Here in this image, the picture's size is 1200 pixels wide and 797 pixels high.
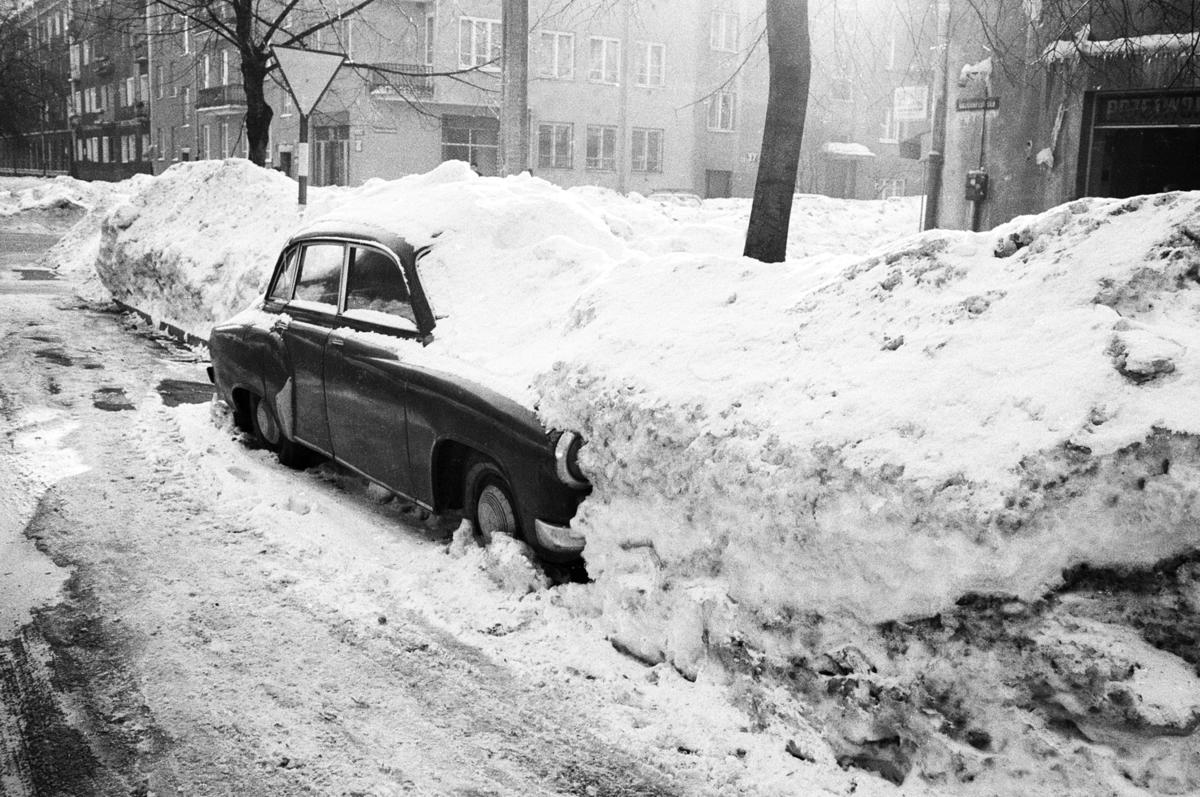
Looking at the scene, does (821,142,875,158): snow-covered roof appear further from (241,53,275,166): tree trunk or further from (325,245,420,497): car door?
(325,245,420,497): car door

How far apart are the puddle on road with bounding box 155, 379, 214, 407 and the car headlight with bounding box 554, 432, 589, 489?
18.0 feet

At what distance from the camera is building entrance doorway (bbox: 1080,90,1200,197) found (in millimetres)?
13641

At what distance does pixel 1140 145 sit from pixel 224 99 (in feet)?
136

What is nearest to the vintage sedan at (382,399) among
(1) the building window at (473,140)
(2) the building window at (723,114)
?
(1) the building window at (473,140)

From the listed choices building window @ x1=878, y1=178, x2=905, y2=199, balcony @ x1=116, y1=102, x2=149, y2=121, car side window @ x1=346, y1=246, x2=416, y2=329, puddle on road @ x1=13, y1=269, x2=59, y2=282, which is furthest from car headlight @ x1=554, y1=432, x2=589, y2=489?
balcony @ x1=116, y1=102, x2=149, y2=121

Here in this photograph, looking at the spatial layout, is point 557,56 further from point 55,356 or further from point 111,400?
point 111,400

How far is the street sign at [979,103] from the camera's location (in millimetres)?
15047

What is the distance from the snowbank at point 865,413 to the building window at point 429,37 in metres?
33.6

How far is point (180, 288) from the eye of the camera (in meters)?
14.1

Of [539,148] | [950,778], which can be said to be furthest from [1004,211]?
[539,148]

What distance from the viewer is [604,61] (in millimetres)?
41344

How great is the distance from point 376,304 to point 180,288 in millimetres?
8671

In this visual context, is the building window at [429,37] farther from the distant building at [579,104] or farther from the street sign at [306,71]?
the street sign at [306,71]

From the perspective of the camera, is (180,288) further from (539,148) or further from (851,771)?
(539,148)
